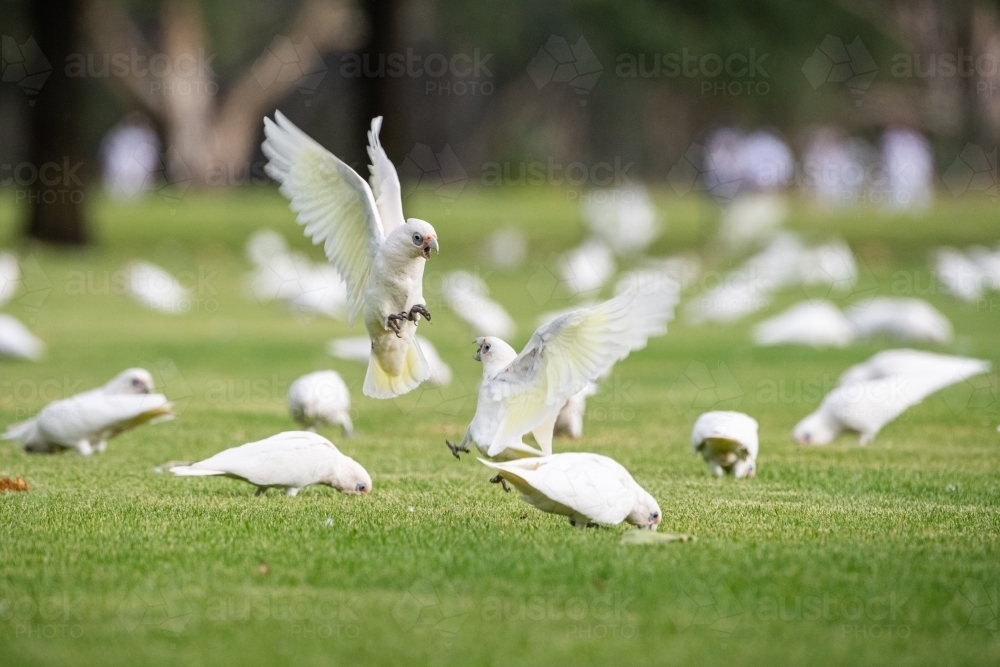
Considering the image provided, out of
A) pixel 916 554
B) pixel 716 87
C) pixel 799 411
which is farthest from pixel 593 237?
pixel 916 554

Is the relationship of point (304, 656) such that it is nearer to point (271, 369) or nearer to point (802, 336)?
point (271, 369)

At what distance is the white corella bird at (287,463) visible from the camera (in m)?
5.45

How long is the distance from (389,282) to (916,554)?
2.52 meters

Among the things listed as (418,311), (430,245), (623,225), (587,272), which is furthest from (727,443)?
(623,225)

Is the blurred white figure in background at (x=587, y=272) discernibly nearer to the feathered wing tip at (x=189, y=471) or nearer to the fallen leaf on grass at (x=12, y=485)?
the fallen leaf on grass at (x=12, y=485)

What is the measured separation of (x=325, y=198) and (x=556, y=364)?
1.70 metres

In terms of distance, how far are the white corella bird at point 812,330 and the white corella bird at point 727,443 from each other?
604cm

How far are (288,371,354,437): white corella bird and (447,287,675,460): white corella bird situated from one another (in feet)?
6.34

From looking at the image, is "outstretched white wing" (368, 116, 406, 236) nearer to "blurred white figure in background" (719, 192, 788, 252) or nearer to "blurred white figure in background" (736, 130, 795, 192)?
"blurred white figure in background" (719, 192, 788, 252)

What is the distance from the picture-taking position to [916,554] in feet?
15.3

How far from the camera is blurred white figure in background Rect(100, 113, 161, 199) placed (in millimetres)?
49531

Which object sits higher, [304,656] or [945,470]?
[945,470]

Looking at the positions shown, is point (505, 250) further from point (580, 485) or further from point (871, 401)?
point (580, 485)

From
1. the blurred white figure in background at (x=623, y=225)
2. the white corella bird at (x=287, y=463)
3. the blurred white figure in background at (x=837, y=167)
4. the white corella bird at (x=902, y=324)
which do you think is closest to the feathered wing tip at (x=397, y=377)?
the white corella bird at (x=287, y=463)
